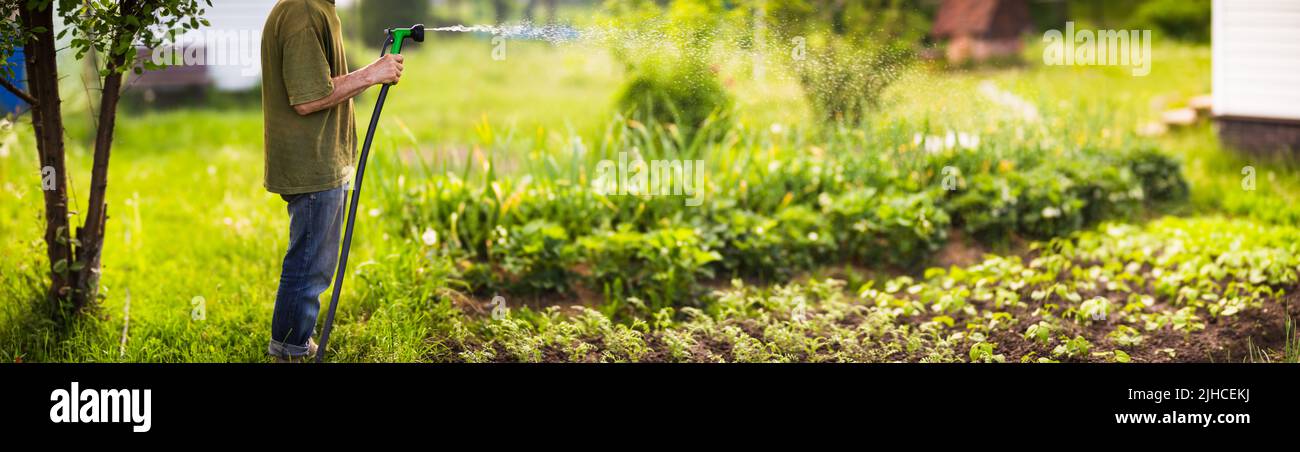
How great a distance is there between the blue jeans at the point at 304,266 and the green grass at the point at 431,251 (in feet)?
0.78

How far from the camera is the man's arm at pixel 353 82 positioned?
3482 millimetres

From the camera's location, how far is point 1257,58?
7.70 meters

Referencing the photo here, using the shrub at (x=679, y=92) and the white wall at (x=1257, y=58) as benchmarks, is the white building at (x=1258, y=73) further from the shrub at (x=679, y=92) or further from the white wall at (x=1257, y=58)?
the shrub at (x=679, y=92)

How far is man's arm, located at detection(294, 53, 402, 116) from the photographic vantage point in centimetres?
348

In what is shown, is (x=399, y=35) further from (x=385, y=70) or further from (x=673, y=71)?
(x=673, y=71)

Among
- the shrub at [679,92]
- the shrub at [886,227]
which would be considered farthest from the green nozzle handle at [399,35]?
Result: the shrub at [679,92]

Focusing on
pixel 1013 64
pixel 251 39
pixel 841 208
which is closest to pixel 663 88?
pixel 841 208

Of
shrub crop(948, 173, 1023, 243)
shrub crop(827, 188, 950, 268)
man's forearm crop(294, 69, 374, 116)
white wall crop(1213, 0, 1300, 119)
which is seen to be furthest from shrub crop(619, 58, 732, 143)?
white wall crop(1213, 0, 1300, 119)

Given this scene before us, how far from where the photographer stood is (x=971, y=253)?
5594 millimetres

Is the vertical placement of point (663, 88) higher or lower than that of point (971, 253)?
higher

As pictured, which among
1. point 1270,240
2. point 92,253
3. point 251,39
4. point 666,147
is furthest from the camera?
point 251,39

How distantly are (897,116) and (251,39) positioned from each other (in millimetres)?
4803
